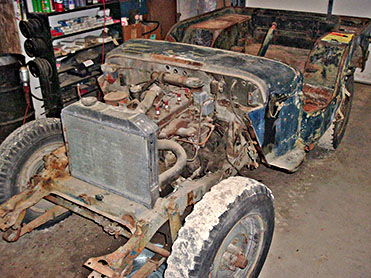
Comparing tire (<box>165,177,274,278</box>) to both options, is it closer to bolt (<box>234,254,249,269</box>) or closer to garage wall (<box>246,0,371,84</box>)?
bolt (<box>234,254,249,269</box>)

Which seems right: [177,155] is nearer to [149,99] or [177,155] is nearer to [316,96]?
[149,99]

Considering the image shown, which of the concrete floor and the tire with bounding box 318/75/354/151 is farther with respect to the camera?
the tire with bounding box 318/75/354/151

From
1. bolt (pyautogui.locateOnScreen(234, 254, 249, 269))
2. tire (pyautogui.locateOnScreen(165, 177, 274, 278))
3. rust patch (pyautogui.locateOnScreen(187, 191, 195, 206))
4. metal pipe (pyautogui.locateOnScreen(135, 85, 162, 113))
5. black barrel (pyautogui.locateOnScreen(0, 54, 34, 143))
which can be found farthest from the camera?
black barrel (pyautogui.locateOnScreen(0, 54, 34, 143))

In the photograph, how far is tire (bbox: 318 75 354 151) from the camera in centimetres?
470

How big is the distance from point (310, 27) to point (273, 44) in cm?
53

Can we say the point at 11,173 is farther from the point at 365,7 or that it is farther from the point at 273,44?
the point at 365,7

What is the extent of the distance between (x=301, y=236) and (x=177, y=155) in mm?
1445

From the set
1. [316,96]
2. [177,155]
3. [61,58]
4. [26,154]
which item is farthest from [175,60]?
[61,58]

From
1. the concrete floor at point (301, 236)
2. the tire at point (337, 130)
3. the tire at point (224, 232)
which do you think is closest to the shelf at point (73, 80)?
the concrete floor at point (301, 236)

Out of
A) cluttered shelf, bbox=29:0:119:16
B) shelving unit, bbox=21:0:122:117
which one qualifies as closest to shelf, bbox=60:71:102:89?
shelving unit, bbox=21:0:122:117

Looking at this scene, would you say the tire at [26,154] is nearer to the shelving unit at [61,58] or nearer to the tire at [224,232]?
the tire at [224,232]

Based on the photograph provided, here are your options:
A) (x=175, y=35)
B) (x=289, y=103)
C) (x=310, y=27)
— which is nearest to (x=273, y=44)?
(x=310, y=27)

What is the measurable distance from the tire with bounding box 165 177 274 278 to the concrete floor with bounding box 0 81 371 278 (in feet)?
1.39

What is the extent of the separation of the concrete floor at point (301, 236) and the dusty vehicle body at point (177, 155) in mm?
400
